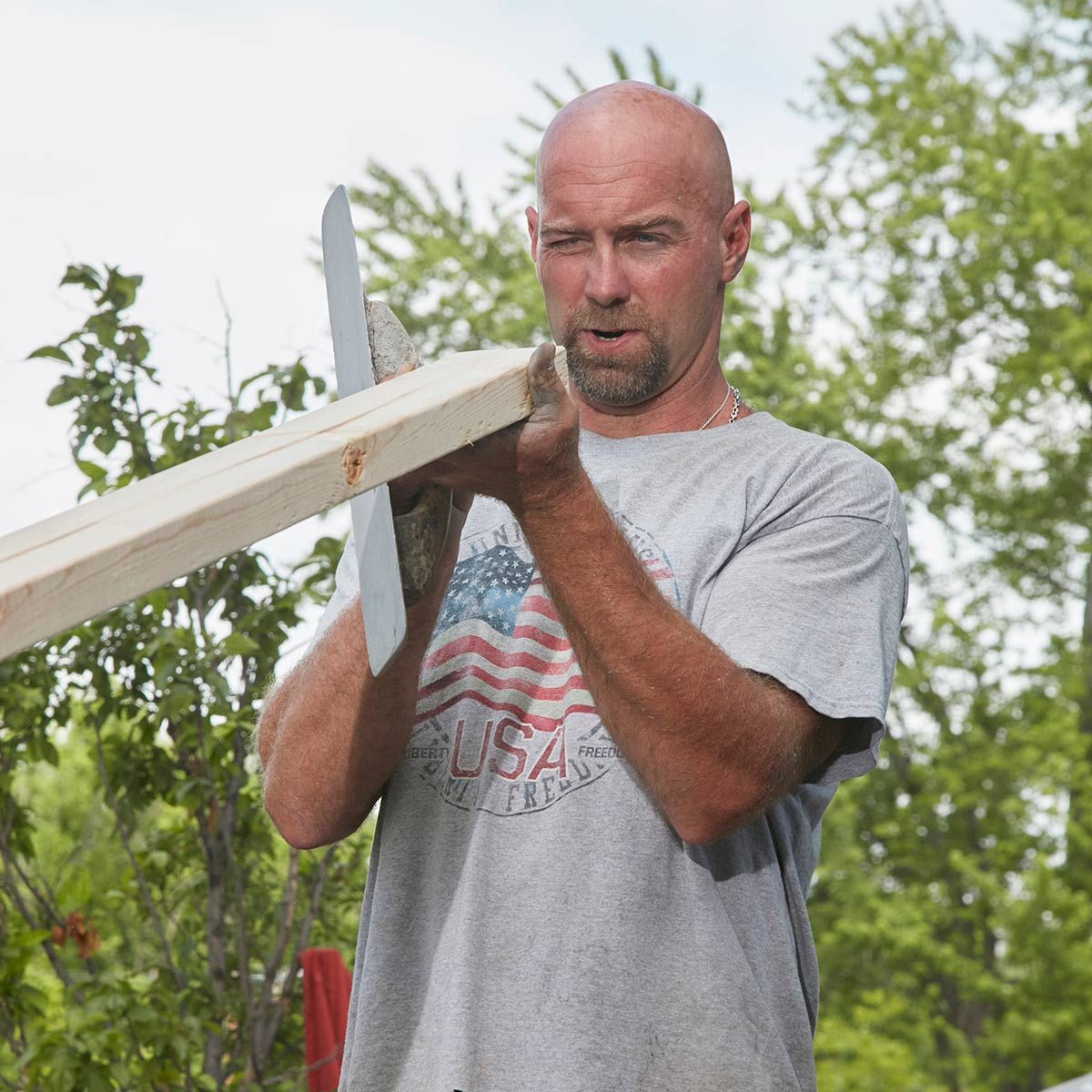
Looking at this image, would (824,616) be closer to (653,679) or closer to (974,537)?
(653,679)

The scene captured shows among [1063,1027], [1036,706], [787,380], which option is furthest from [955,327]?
[1063,1027]

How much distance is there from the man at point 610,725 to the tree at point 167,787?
1.40m

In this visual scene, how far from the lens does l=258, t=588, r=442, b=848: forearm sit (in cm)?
174

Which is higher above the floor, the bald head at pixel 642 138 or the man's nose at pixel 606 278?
the bald head at pixel 642 138

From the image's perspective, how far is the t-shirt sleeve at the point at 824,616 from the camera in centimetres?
172

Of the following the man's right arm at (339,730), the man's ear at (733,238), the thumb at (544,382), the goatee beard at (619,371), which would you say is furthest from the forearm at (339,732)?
the man's ear at (733,238)

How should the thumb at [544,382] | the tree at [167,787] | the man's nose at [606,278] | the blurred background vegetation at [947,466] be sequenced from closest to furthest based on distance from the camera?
the thumb at [544,382], the man's nose at [606,278], the tree at [167,787], the blurred background vegetation at [947,466]

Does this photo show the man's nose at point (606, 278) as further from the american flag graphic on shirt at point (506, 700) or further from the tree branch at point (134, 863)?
the tree branch at point (134, 863)

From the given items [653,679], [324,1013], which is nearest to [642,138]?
[653,679]

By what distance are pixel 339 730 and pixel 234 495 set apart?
73 centimetres

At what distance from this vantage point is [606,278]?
2.02 meters

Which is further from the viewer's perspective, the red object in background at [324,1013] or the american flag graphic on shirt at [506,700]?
the red object in background at [324,1013]

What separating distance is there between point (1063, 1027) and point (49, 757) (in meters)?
11.7

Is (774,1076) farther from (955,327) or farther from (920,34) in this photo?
(920,34)
